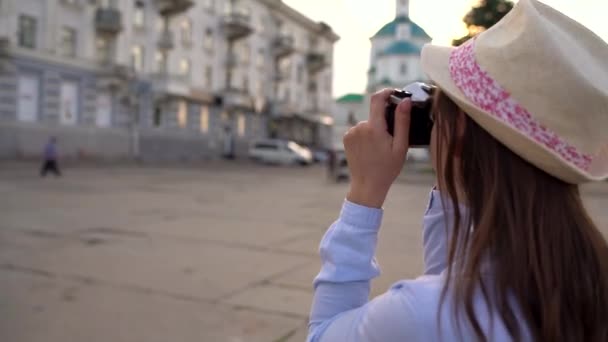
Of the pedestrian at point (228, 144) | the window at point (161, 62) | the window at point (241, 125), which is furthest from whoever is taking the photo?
the window at point (241, 125)

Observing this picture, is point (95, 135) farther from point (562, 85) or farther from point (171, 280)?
point (562, 85)

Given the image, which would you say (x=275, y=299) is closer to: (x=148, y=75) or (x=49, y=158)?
(x=49, y=158)

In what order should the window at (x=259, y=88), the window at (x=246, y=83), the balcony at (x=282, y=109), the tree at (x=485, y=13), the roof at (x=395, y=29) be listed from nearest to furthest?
the tree at (x=485, y=13) → the window at (x=246, y=83) → the window at (x=259, y=88) → the balcony at (x=282, y=109) → the roof at (x=395, y=29)

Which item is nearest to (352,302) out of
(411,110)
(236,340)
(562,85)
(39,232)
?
(411,110)

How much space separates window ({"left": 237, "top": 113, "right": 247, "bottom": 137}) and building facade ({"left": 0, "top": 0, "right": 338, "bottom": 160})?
14 cm

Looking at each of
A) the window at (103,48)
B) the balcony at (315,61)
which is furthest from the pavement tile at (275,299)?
the balcony at (315,61)

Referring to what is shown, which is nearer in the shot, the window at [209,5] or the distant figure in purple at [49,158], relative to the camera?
the distant figure in purple at [49,158]

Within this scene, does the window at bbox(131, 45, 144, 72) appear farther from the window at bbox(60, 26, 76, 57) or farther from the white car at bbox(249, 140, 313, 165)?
the white car at bbox(249, 140, 313, 165)

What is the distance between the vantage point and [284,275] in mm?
5594

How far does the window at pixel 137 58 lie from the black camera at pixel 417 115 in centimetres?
3449

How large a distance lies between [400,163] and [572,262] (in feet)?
1.09

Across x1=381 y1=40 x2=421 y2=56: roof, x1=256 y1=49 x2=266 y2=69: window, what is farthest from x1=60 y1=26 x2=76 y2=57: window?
x1=381 y1=40 x2=421 y2=56: roof

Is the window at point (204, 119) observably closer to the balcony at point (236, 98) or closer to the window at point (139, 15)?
the balcony at point (236, 98)

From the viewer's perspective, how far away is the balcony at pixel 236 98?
42.7 metres
